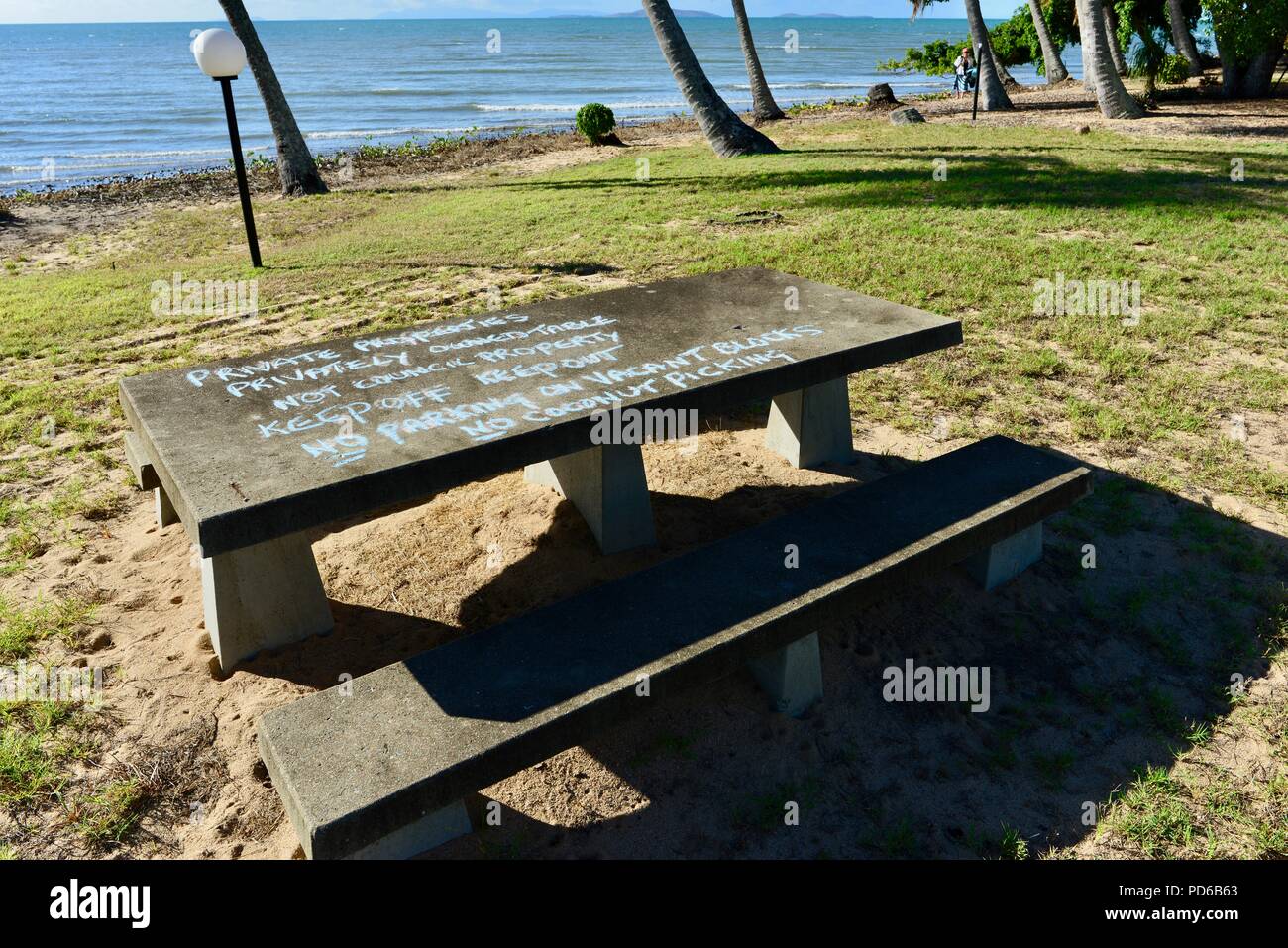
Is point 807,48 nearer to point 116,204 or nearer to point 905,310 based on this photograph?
point 116,204

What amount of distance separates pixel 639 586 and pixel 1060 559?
208 cm

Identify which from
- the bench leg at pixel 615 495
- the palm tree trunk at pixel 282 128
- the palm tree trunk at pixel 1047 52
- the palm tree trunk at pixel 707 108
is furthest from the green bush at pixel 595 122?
the bench leg at pixel 615 495

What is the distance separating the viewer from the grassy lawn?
3.84 metres

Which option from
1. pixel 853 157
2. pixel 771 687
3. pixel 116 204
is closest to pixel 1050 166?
pixel 853 157

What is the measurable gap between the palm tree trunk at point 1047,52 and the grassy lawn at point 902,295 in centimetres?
923

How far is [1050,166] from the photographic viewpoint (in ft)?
37.4

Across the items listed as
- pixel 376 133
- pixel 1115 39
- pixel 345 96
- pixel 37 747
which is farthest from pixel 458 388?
pixel 345 96

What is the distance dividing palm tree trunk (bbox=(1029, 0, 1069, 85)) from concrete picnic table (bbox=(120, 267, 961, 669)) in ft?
68.8

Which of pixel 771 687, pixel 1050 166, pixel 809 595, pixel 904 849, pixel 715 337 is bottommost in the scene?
pixel 904 849

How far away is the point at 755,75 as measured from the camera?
17.8 metres

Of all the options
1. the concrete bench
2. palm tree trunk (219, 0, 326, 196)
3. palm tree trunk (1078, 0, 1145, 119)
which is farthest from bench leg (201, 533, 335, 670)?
palm tree trunk (1078, 0, 1145, 119)

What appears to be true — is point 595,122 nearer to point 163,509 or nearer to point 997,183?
point 997,183

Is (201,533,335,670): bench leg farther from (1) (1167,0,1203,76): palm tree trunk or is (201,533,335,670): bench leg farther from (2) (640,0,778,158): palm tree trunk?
(1) (1167,0,1203,76): palm tree trunk

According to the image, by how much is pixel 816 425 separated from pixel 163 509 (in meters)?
3.24
